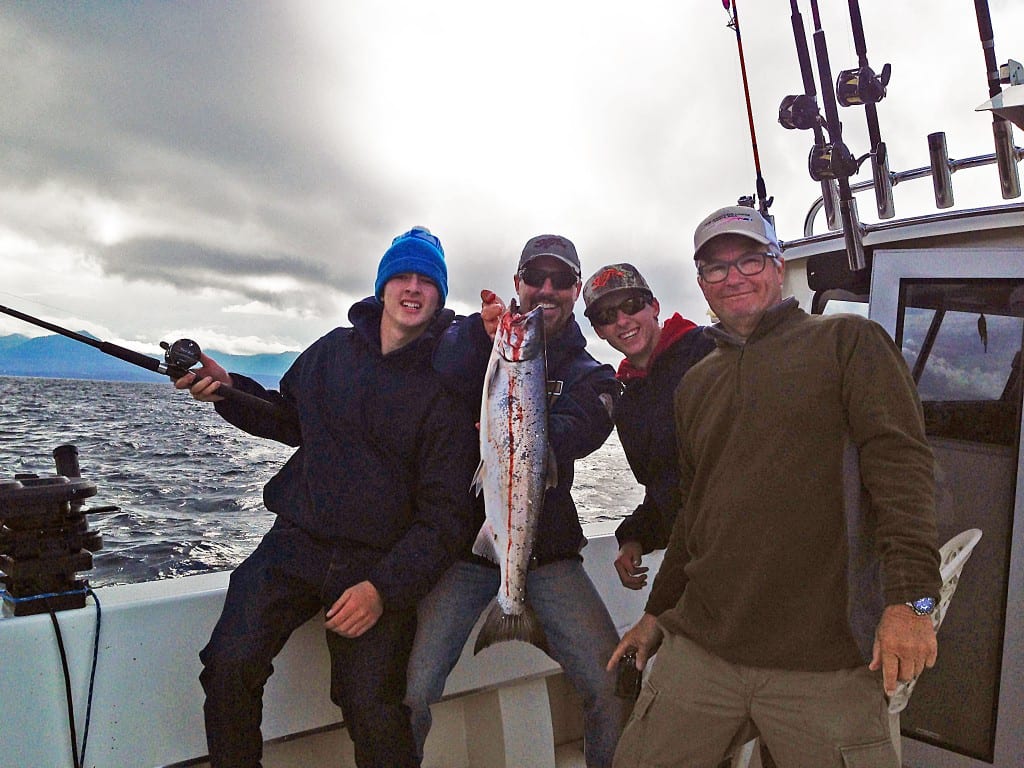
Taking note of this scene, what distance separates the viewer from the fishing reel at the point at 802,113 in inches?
123

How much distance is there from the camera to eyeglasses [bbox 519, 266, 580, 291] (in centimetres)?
305

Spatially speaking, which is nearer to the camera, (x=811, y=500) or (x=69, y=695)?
(x=811, y=500)

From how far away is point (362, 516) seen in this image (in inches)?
103

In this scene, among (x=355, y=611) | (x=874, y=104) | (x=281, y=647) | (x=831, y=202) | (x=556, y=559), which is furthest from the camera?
(x=831, y=202)

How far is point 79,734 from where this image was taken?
240cm

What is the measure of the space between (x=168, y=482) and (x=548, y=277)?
11041 mm

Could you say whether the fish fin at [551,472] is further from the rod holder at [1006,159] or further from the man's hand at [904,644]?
the rod holder at [1006,159]

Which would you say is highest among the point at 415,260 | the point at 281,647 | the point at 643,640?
the point at 415,260

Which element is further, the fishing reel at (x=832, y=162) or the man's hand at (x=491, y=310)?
the fishing reel at (x=832, y=162)

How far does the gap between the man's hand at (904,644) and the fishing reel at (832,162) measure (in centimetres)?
196

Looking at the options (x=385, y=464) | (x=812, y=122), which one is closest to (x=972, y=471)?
(x=812, y=122)

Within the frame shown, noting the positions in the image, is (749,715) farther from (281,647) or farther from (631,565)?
(281,647)

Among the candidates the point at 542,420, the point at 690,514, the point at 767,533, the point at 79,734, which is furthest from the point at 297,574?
the point at 767,533

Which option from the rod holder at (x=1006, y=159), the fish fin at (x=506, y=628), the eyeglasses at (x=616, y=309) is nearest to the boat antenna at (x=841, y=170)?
the rod holder at (x=1006, y=159)
